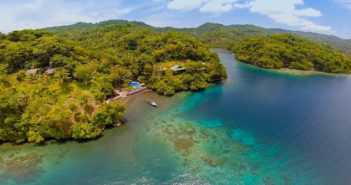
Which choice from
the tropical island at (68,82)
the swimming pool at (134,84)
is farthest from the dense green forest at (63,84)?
the swimming pool at (134,84)

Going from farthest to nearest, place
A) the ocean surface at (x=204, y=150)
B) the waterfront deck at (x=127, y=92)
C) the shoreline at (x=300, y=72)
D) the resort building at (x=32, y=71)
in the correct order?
the shoreline at (x=300, y=72)
the waterfront deck at (x=127, y=92)
the resort building at (x=32, y=71)
the ocean surface at (x=204, y=150)

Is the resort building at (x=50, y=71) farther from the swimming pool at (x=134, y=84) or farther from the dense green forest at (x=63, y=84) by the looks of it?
the swimming pool at (x=134, y=84)

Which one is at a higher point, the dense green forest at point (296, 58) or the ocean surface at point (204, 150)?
the dense green forest at point (296, 58)

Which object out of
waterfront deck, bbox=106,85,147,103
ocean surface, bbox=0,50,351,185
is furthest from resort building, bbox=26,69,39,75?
ocean surface, bbox=0,50,351,185

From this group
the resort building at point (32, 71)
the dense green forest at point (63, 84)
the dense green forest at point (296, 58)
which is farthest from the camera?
the dense green forest at point (296, 58)

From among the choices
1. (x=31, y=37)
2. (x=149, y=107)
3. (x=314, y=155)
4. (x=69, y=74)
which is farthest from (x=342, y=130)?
(x=31, y=37)

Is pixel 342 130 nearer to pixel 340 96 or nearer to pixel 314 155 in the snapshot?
pixel 314 155

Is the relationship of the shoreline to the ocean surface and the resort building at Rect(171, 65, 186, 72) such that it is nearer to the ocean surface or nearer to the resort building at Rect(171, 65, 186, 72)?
the ocean surface

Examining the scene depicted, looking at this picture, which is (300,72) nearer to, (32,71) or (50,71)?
(50,71)
